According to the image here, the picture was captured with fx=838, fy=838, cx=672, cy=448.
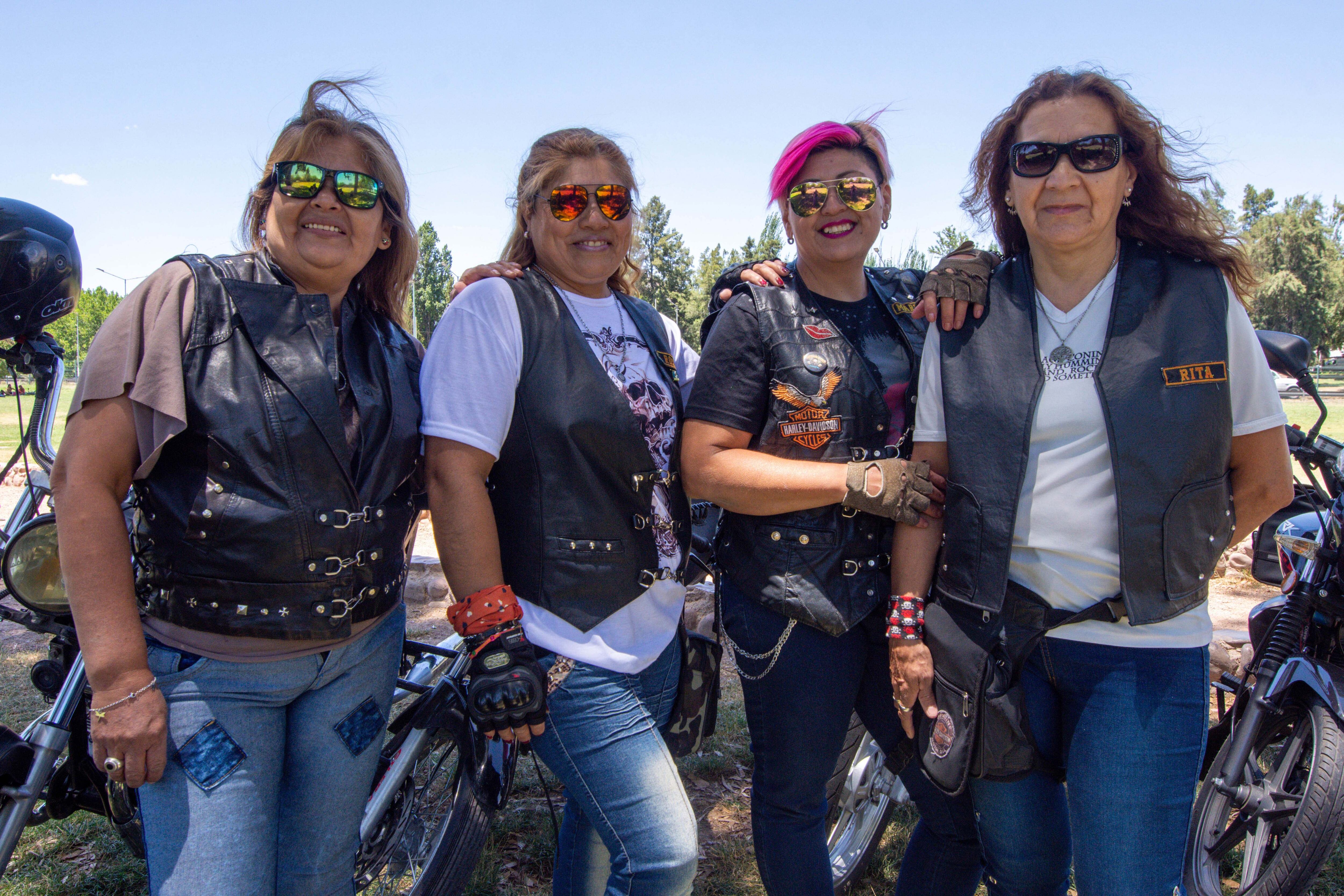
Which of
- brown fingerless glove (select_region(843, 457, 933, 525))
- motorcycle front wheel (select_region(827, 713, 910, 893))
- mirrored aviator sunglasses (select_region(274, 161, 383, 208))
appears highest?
mirrored aviator sunglasses (select_region(274, 161, 383, 208))

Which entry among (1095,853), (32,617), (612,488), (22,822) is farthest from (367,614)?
(1095,853)

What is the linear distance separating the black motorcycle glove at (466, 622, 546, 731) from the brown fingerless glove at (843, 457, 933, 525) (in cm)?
80

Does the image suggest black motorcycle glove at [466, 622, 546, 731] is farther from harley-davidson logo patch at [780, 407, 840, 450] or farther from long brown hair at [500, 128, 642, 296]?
long brown hair at [500, 128, 642, 296]

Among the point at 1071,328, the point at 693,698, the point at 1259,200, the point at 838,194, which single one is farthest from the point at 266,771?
the point at 1259,200

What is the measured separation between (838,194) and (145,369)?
5.23 ft

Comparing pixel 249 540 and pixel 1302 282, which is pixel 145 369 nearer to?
pixel 249 540

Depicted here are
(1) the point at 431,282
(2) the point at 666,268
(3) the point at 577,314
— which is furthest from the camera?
(1) the point at 431,282

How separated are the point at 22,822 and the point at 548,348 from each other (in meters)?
1.64

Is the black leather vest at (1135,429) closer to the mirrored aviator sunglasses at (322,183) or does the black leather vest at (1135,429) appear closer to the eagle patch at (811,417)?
the eagle patch at (811,417)

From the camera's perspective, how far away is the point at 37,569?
218 centimetres

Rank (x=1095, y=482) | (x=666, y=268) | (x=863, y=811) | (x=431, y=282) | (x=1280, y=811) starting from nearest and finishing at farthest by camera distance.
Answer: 1. (x=1095, y=482)
2. (x=1280, y=811)
3. (x=863, y=811)
4. (x=666, y=268)
5. (x=431, y=282)

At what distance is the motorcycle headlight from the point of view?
214 centimetres

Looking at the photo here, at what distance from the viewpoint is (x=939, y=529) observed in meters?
2.03

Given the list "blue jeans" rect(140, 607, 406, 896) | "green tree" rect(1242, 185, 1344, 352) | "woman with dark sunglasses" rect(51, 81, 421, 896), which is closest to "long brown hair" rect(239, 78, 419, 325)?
"woman with dark sunglasses" rect(51, 81, 421, 896)
